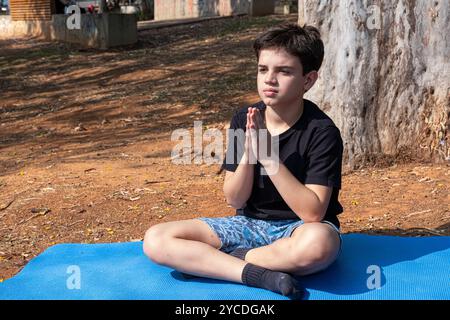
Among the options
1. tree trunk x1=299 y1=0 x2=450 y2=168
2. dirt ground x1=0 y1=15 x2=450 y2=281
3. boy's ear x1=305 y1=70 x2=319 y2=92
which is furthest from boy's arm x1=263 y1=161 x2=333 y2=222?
tree trunk x1=299 y1=0 x2=450 y2=168

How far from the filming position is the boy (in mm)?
3328

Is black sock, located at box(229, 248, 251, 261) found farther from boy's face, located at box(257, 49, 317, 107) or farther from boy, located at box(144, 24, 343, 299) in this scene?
boy's face, located at box(257, 49, 317, 107)

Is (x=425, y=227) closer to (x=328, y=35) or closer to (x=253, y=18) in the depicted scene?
(x=328, y=35)

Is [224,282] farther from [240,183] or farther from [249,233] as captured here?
[240,183]

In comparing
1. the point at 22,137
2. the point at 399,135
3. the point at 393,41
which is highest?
the point at 393,41

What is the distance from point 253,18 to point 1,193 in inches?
399

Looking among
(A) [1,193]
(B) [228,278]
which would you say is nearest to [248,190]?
(B) [228,278]

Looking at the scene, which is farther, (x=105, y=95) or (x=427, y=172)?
(x=105, y=95)

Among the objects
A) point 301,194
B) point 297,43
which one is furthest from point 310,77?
point 301,194

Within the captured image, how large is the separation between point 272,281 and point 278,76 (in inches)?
36.8

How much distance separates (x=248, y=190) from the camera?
356cm

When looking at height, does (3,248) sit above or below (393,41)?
below

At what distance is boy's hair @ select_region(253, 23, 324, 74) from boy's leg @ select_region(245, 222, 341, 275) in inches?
29.7

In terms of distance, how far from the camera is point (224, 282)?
136 inches
